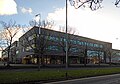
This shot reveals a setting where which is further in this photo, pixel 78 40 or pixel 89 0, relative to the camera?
pixel 78 40

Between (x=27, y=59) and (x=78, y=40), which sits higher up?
(x=78, y=40)

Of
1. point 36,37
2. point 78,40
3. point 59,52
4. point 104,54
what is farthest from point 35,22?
point 104,54

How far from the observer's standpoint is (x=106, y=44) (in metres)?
124

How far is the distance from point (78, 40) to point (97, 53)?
32.0 ft

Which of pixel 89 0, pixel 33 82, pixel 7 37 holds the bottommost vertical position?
pixel 33 82

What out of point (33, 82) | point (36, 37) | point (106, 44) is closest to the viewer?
point (33, 82)

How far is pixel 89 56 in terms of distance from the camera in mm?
103250

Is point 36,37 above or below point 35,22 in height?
below

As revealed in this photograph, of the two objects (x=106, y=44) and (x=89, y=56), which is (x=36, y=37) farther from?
(x=106, y=44)

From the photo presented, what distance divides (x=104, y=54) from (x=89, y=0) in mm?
107279

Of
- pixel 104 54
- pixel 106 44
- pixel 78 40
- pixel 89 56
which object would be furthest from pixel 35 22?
pixel 106 44

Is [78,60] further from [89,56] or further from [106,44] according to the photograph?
[106,44]

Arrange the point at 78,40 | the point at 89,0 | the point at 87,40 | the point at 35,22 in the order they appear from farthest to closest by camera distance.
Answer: the point at 87,40, the point at 78,40, the point at 35,22, the point at 89,0

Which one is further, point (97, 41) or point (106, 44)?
point (106, 44)
